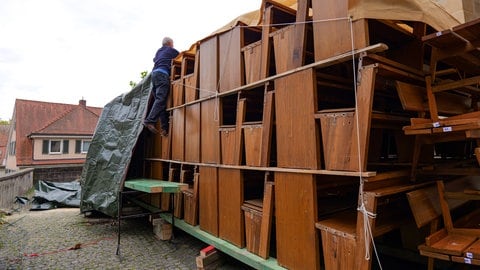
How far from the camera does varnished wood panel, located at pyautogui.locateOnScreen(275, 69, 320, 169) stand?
2523mm

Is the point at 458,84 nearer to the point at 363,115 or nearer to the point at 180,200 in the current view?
the point at 363,115

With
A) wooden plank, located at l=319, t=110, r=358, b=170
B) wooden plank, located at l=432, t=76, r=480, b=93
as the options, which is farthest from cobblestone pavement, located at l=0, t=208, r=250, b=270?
wooden plank, located at l=432, t=76, r=480, b=93

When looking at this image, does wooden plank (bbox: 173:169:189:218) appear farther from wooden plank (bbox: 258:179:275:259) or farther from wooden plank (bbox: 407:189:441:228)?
wooden plank (bbox: 407:189:441:228)

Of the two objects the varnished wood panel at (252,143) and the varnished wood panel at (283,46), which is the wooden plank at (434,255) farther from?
the varnished wood panel at (283,46)

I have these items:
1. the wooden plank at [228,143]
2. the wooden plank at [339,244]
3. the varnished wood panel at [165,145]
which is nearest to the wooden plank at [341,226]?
the wooden plank at [339,244]

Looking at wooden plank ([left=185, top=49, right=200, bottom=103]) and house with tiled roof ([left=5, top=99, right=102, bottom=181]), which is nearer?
wooden plank ([left=185, top=49, right=200, bottom=103])

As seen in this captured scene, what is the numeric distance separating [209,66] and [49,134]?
18.8 metres

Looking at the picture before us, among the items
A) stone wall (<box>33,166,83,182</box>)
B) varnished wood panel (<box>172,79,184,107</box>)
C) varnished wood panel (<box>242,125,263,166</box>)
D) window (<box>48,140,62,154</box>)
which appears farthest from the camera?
window (<box>48,140,62,154</box>)

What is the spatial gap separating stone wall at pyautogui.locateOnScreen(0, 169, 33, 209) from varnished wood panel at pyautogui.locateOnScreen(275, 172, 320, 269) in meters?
9.15

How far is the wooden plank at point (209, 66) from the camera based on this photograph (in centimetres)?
401

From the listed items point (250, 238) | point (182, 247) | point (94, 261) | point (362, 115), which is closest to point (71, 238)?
point (94, 261)

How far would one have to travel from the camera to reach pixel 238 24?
3.57m

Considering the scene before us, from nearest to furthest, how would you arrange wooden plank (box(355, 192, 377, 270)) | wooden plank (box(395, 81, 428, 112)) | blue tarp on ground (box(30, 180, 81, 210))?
wooden plank (box(355, 192, 377, 270)) → wooden plank (box(395, 81, 428, 112)) → blue tarp on ground (box(30, 180, 81, 210))

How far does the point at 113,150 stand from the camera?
5.75 m
